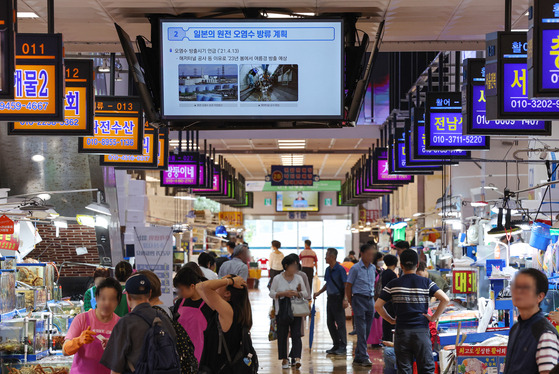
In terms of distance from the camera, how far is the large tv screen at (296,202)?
44.0 m

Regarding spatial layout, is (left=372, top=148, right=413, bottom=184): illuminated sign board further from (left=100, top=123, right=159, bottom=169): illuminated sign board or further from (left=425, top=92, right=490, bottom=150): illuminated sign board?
(left=425, top=92, right=490, bottom=150): illuminated sign board

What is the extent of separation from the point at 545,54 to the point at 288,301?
745cm

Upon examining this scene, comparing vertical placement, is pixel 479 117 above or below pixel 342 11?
below

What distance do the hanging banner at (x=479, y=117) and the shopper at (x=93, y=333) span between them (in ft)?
10.5

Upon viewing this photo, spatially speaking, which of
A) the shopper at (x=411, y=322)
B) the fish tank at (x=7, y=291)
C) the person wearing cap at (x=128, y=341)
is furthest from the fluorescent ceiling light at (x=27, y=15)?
the shopper at (x=411, y=322)

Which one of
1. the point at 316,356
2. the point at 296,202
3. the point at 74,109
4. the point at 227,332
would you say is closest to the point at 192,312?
the point at 227,332

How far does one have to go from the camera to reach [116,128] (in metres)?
9.38

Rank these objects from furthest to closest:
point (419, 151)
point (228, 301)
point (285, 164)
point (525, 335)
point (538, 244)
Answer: point (285, 164), point (419, 151), point (538, 244), point (228, 301), point (525, 335)

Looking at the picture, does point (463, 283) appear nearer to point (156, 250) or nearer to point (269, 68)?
point (156, 250)

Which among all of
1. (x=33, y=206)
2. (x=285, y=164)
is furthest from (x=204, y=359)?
(x=285, y=164)

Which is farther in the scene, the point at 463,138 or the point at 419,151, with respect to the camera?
the point at 419,151

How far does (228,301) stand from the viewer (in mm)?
6648

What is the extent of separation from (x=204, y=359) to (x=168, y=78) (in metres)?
2.36

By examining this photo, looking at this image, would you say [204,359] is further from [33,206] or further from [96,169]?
[96,169]
